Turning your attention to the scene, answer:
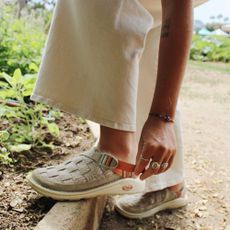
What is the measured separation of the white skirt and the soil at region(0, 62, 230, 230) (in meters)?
0.33

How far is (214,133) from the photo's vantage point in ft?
9.04

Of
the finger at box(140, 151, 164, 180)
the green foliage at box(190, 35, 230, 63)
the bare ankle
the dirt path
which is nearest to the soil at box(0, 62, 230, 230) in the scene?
the dirt path

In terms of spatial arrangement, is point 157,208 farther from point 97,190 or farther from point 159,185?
point 97,190

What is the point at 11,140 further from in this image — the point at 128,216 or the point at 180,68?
the point at 180,68

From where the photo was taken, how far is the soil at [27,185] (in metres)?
1.12

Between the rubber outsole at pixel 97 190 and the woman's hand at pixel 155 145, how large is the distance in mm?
254

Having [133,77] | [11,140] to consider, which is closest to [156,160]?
[133,77]

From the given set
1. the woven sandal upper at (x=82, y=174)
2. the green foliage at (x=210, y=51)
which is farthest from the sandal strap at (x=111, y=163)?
the green foliage at (x=210, y=51)

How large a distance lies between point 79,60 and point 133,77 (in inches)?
6.3

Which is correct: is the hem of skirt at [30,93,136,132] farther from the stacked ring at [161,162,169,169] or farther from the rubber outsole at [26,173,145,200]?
the rubber outsole at [26,173,145,200]

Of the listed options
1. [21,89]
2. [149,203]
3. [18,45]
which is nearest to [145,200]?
[149,203]

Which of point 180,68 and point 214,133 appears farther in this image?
point 214,133

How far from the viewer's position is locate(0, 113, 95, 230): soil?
112 centimetres

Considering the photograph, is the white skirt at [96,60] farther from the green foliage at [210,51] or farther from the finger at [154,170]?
the green foliage at [210,51]
